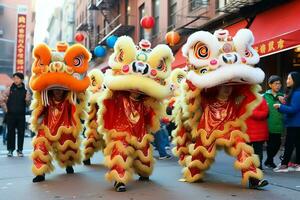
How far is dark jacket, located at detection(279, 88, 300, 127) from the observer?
8000 millimetres

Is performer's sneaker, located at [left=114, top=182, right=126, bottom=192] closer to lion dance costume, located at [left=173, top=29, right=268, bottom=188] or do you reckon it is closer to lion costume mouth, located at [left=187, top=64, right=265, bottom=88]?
lion dance costume, located at [left=173, top=29, right=268, bottom=188]

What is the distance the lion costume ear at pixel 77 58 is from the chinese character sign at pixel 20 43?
2129 cm

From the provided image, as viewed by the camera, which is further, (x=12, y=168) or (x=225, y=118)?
(x=12, y=168)

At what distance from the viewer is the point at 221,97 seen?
6.67 metres

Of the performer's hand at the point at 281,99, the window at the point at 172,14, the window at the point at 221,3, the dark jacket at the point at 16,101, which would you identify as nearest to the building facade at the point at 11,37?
the window at the point at 172,14

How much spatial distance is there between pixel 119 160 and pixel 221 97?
168 centimetres

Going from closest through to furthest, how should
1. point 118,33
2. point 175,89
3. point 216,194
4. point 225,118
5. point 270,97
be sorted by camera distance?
point 216,194 < point 225,118 < point 270,97 < point 175,89 < point 118,33

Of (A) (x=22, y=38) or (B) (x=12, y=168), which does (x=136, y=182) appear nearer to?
(B) (x=12, y=168)

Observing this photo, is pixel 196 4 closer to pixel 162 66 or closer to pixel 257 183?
pixel 162 66

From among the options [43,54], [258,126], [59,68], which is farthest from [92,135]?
[258,126]

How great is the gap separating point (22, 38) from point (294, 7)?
20088mm

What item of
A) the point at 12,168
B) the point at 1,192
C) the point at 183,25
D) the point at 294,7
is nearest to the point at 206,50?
the point at 1,192

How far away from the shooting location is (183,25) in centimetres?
1738

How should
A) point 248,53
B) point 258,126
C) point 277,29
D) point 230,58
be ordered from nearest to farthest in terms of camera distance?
point 230,58
point 248,53
point 258,126
point 277,29
